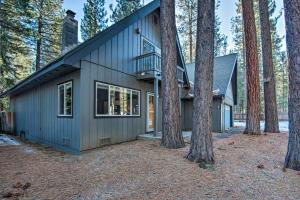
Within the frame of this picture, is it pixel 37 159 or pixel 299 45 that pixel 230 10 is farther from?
pixel 37 159

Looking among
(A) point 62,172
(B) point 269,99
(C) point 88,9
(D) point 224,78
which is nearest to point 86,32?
(C) point 88,9

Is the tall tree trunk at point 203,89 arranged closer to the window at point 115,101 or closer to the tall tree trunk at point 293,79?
the tall tree trunk at point 293,79

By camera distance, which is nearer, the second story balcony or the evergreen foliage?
the second story balcony

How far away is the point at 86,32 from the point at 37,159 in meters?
18.7

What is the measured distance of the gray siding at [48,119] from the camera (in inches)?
263

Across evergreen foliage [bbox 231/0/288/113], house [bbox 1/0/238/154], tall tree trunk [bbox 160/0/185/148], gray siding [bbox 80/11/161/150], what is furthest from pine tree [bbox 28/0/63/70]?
evergreen foliage [bbox 231/0/288/113]

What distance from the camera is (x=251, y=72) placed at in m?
10.6

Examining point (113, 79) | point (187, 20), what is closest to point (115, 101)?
point (113, 79)

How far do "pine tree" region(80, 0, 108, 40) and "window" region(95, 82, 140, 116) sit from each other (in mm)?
15373

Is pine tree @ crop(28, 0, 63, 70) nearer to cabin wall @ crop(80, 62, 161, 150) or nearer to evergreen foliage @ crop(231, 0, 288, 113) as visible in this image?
cabin wall @ crop(80, 62, 161, 150)

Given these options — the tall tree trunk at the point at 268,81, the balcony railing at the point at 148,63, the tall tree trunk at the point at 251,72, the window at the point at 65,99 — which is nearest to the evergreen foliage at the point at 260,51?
the tall tree trunk at the point at 268,81

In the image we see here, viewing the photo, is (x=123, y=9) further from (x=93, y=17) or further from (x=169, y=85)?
(x=169, y=85)

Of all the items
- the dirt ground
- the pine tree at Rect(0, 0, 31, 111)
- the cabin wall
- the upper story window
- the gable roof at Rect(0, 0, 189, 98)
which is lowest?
the dirt ground

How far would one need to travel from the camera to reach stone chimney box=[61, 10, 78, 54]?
31.3 feet
